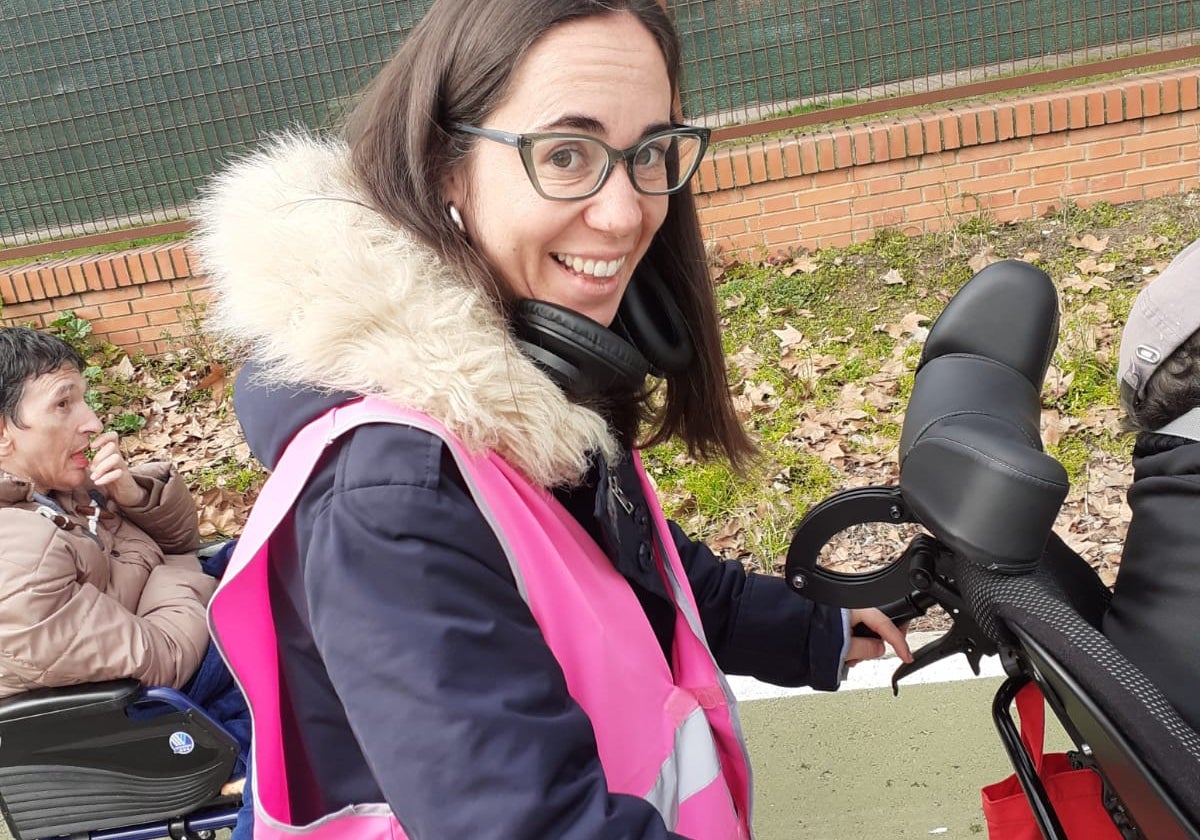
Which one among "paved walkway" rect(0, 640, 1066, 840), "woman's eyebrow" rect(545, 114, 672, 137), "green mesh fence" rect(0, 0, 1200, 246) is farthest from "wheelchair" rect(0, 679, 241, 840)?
"green mesh fence" rect(0, 0, 1200, 246)

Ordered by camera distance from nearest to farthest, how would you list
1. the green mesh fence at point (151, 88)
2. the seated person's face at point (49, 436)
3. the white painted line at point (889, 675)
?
the seated person's face at point (49, 436), the white painted line at point (889, 675), the green mesh fence at point (151, 88)

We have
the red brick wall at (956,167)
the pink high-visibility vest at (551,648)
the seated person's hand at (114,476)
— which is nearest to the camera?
the pink high-visibility vest at (551,648)

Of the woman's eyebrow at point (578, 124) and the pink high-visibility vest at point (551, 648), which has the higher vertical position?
the woman's eyebrow at point (578, 124)

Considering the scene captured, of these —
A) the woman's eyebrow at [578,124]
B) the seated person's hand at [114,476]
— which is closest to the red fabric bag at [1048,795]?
the woman's eyebrow at [578,124]

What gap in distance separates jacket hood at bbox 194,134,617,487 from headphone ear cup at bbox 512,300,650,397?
0.04 metres

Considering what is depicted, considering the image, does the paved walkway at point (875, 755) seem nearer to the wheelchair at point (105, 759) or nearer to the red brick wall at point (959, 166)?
the wheelchair at point (105, 759)

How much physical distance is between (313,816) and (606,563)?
513mm

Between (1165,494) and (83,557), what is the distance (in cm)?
238

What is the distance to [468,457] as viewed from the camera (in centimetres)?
130

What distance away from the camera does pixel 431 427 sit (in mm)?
1279

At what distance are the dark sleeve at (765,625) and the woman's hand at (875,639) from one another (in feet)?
0.11

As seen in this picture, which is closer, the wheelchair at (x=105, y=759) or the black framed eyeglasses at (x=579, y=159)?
the black framed eyeglasses at (x=579, y=159)

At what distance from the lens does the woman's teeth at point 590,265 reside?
153cm

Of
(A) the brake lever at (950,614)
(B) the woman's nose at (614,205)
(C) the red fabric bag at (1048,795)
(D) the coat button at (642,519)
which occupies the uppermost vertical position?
(B) the woman's nose at (614,205)
